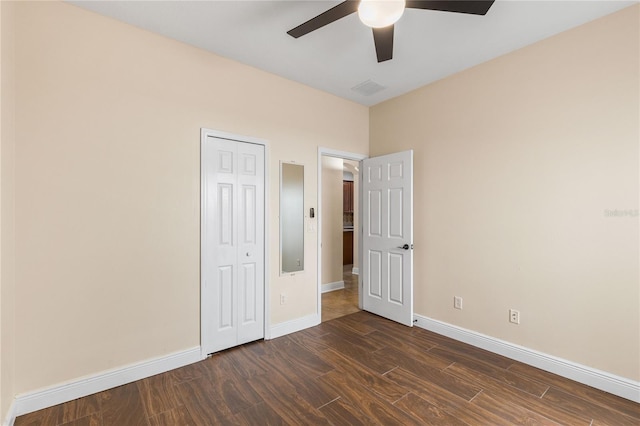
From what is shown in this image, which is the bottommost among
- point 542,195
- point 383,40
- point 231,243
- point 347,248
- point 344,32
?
point 347,248

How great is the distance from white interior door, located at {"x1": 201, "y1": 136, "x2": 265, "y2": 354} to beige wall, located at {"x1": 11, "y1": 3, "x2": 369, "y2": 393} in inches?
4.7

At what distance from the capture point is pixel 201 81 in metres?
2.75

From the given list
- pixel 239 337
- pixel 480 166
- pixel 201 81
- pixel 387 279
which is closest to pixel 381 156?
pixel 480 166

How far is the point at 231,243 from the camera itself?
9.62ft

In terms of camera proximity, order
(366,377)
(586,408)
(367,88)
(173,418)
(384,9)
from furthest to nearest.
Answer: (367,88), (366,377), (586,408), (173,418), (384,9)

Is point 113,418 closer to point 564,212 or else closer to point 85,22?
point 85,22

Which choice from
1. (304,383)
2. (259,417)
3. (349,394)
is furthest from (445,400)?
(259,417)

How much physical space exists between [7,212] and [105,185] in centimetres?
57

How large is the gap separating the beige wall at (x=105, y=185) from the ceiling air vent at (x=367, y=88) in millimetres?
1395

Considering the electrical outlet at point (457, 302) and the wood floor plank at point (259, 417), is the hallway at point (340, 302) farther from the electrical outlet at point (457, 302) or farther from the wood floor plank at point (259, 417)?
the wood floor plank at point (259, 417)

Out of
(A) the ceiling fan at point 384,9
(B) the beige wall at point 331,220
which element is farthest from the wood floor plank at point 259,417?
(B) the beige wall at point 331,220

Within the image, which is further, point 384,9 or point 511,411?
point 511,411

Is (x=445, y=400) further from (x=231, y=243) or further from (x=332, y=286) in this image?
(x=332, y=286)

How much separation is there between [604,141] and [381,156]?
2128 mm
